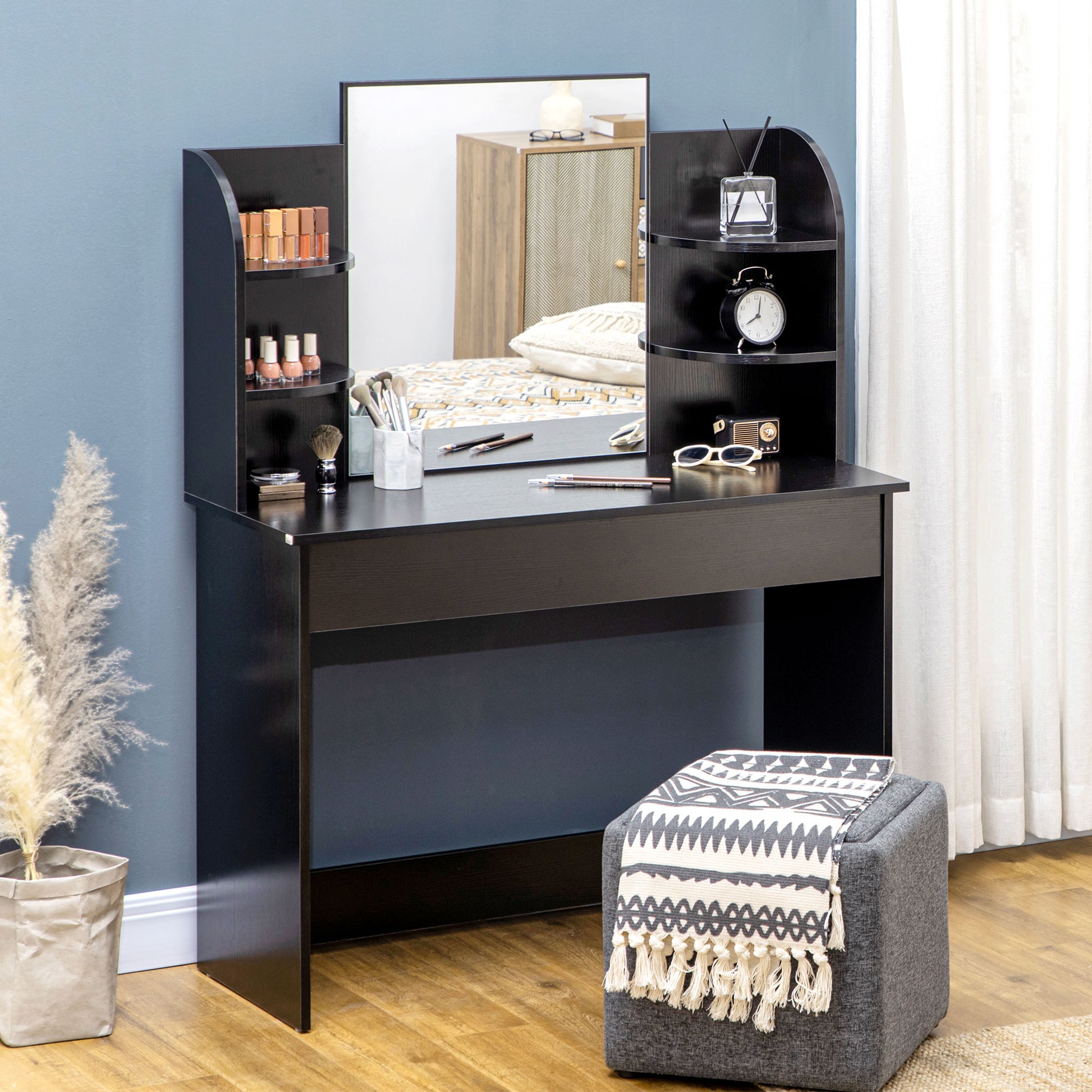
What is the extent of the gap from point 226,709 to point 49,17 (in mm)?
1154

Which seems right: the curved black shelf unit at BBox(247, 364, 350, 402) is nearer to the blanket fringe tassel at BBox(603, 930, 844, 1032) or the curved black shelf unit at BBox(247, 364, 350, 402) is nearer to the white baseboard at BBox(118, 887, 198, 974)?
the white baseboard at BBox(118, 887, 198, 974)

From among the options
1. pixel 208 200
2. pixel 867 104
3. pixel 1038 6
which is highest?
pixel 1038 6

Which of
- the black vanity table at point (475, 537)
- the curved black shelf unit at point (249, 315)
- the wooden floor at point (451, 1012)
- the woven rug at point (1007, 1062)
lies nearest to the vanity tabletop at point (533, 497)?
the black vanity table at point (475, 537)

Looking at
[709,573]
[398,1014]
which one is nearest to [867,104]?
[709,573]

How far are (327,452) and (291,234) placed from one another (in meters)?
0.37

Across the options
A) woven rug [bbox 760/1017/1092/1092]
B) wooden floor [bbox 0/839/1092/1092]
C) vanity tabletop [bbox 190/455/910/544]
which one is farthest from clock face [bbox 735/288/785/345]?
woven rug [bbox 760/1017/1092/1092]

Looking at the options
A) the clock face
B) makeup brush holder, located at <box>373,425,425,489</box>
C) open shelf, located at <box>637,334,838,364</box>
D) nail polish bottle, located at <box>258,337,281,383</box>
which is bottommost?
makeup brush holder, located at <box>373,425,425,489</box>

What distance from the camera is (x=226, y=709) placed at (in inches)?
113

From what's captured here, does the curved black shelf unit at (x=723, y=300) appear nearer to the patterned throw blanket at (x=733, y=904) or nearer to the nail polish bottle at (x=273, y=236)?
the nail polish bottle at (x=273, y=236)

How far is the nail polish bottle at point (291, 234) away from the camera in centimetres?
280

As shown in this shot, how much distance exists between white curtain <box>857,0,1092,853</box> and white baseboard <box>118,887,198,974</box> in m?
1.42

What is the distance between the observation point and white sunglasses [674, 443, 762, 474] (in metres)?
3.09

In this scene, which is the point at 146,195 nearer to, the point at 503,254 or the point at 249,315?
the point at 249,315

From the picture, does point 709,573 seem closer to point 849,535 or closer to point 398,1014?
point 849,535
